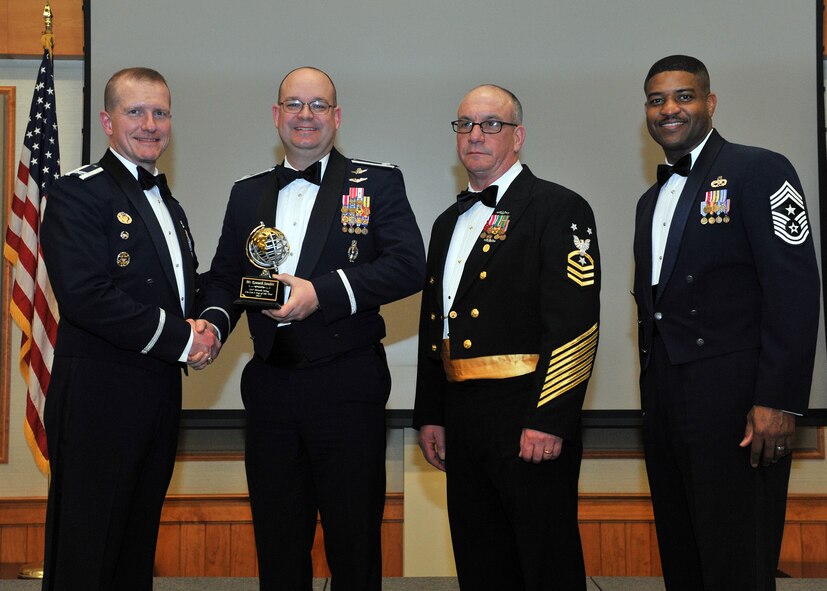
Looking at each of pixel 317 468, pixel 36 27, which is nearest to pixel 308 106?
pixel 317 468

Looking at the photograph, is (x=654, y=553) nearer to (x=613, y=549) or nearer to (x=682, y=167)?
(x=613, y=549)

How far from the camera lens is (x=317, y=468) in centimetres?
245

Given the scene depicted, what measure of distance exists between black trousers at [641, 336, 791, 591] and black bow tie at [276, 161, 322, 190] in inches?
47.5

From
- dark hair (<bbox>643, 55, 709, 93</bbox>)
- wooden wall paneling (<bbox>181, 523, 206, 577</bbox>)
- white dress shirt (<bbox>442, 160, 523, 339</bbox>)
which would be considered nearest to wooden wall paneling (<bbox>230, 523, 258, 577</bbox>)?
wooden wall paneling (<bbox>181, 523, 206, 577</bbox>)

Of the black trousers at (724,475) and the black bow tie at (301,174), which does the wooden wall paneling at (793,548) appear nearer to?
the black trousers at (724,475)

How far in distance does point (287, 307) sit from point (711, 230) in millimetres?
1236

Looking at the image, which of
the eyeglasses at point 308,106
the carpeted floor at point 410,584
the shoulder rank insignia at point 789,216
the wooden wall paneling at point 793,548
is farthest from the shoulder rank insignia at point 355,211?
the wooden wall paneling at point 793,548

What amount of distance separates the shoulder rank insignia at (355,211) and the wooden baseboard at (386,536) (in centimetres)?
213

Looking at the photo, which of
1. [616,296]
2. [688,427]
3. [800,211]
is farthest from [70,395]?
[616,296]

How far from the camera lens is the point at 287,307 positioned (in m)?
2.34

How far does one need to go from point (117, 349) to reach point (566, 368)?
133 cm

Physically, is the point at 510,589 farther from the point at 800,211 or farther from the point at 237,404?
the point at 237,404

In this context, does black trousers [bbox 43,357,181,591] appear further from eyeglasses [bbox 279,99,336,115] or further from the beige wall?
the beige wall

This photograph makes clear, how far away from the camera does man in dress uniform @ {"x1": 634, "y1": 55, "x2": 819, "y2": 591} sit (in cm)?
222
